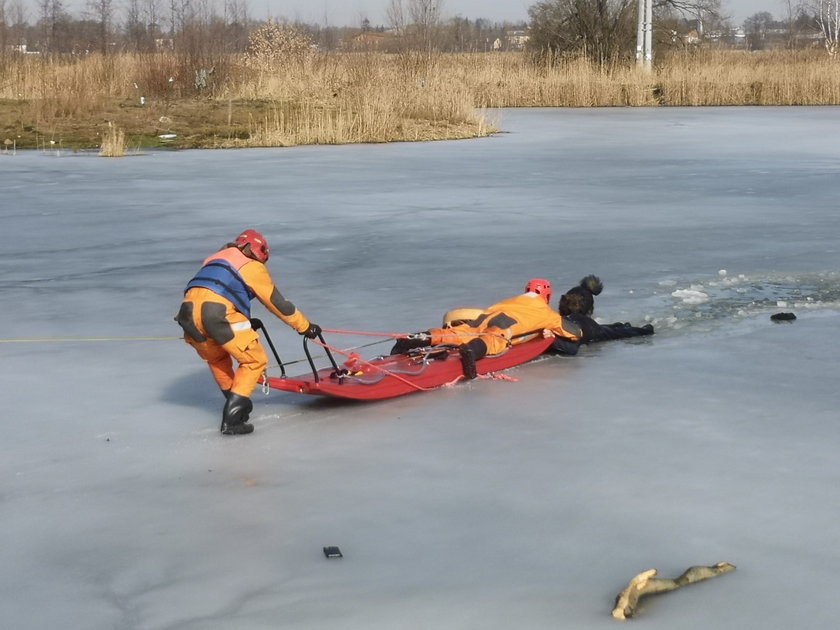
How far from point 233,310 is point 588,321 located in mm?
2226

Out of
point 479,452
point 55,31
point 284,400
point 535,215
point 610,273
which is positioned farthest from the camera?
point 55,31

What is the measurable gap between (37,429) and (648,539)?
8.71 feet

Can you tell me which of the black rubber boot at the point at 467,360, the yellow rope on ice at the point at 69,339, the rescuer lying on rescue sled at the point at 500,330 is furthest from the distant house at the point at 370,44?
the black rubber boot at the point at 467,360

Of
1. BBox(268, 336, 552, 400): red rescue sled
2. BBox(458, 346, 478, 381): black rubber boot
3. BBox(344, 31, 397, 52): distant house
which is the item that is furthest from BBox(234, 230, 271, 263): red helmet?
BBox(344, 31, 397, 52): distant house

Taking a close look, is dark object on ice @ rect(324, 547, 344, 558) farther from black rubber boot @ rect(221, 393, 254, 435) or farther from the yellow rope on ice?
the yellow rope on ice

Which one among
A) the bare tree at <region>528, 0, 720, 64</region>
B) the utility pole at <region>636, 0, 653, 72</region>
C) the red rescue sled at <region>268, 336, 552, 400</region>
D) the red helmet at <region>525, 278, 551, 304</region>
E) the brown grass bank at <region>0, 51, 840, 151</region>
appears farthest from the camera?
the bare tree at <region>528, 0, 720, 64</region>

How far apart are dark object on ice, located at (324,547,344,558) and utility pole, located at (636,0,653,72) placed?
30.4m

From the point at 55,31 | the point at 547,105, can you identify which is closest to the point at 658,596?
the point at 547,105

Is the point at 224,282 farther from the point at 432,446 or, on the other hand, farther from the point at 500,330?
the point at 500,330

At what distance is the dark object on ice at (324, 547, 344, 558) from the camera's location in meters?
3.76

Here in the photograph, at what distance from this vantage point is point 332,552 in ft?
12.4

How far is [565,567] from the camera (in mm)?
3672

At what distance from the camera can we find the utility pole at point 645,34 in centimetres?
3388

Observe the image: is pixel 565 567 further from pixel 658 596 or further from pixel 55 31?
pixel 55 31
